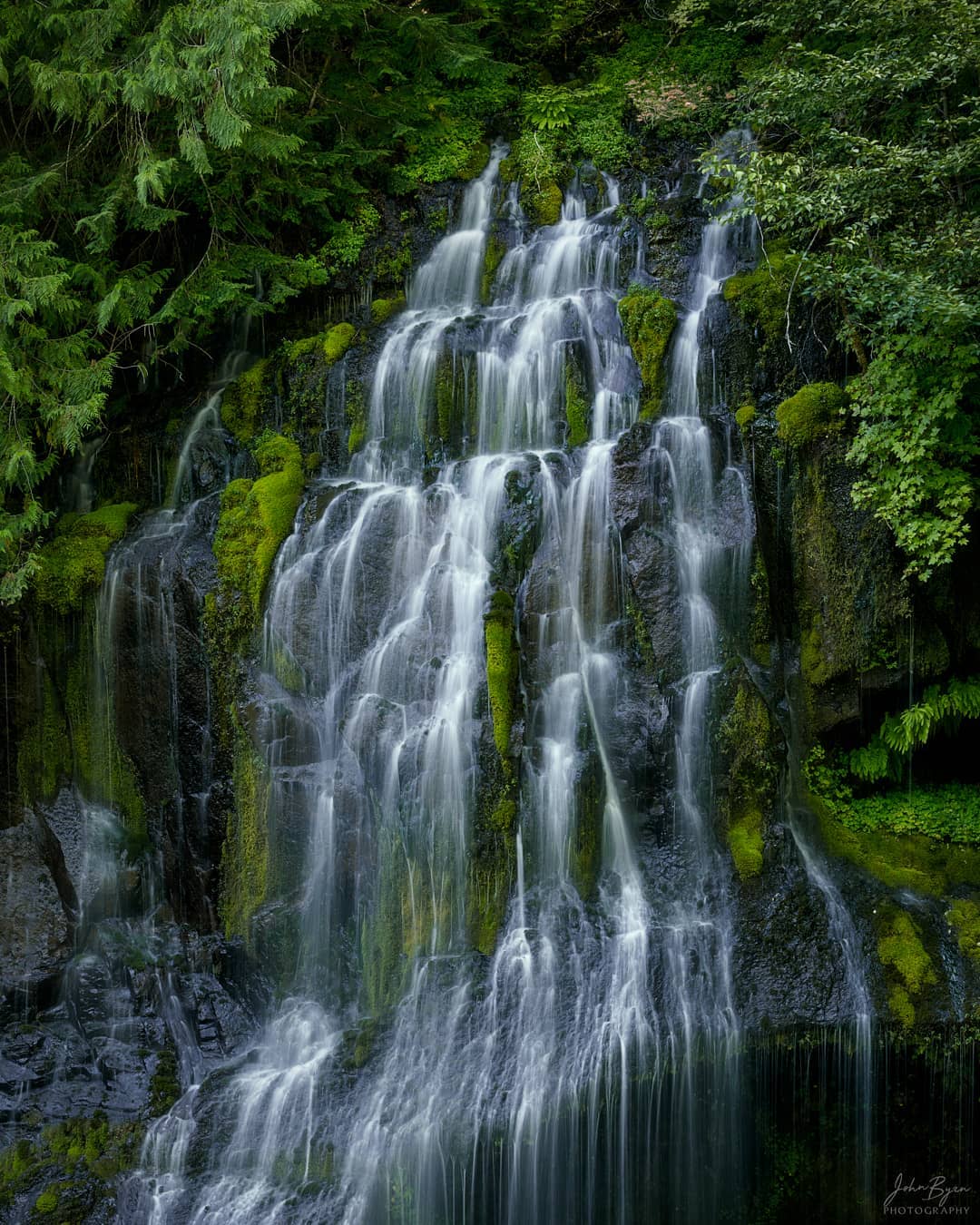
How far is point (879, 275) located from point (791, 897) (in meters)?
5.20

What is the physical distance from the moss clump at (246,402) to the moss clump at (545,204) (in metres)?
3.80

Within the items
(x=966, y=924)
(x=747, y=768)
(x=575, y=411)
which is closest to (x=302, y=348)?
(x=575, y=411)

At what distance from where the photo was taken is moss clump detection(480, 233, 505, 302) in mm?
11914

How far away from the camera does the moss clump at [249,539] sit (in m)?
8.88

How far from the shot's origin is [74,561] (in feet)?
31.3

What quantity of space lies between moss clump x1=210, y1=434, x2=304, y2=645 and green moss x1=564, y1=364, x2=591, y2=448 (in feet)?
9.90

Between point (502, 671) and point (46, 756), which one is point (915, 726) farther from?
point (46, 756)

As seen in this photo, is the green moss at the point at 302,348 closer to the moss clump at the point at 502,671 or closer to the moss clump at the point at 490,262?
the moss clump at the point at 490,262

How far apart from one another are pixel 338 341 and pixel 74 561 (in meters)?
4.11

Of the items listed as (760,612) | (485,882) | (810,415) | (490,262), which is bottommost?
(485,882)

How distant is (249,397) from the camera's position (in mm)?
11258

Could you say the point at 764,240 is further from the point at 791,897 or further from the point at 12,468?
the point at 12,468

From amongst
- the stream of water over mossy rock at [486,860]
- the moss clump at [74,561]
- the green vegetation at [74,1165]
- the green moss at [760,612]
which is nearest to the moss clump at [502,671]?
the stream of water over mossy rock at [486,860]

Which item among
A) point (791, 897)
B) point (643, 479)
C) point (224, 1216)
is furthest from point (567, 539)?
point (224, 1216)
